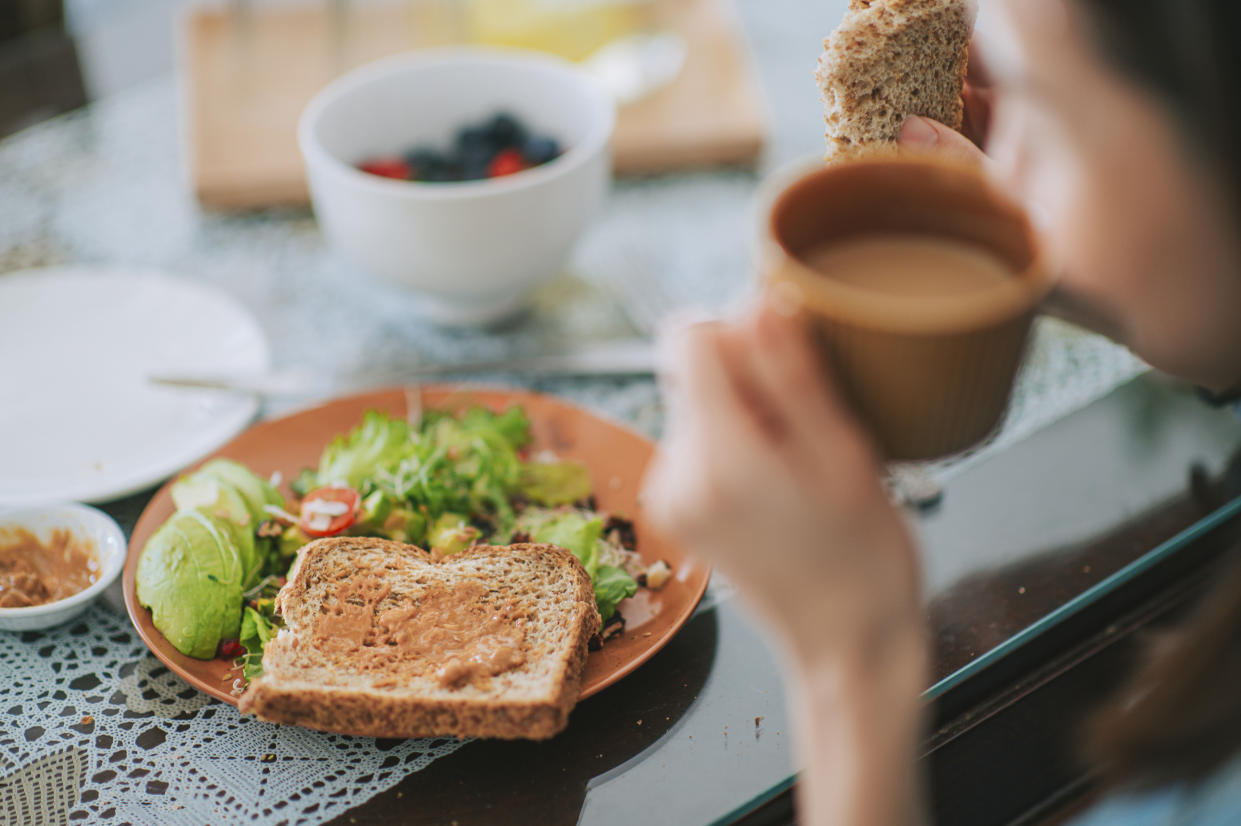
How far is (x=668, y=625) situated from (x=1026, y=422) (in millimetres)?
554

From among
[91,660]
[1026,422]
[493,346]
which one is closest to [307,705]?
[91,660]

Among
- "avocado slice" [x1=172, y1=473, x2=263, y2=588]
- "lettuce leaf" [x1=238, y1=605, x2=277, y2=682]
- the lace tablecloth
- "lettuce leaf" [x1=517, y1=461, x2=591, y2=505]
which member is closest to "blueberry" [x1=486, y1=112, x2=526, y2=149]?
the lace tablecloth

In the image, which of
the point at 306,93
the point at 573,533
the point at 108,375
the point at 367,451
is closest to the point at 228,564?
the point at 367,451

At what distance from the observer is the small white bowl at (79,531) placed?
942 mm

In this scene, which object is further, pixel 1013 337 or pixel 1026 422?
pixel 1026 422

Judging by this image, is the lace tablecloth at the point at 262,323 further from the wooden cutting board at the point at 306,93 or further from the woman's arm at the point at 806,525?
the woman's arm at the point at 806,525

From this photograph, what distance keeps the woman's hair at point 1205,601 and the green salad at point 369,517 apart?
0.42 m

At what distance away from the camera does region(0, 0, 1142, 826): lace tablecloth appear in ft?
2.70

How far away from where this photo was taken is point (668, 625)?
35.5 inches

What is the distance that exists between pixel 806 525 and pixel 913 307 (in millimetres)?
127

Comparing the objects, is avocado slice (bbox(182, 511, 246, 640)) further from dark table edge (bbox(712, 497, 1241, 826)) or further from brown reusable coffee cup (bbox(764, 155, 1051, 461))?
brown reusable coffee cup (bbox(764, 155, 1051, 461))

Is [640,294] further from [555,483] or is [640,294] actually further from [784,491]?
[784,491]

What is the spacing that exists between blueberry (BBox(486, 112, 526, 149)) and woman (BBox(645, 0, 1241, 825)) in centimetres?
90

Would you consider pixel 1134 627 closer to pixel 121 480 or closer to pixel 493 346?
pixel 493 346
